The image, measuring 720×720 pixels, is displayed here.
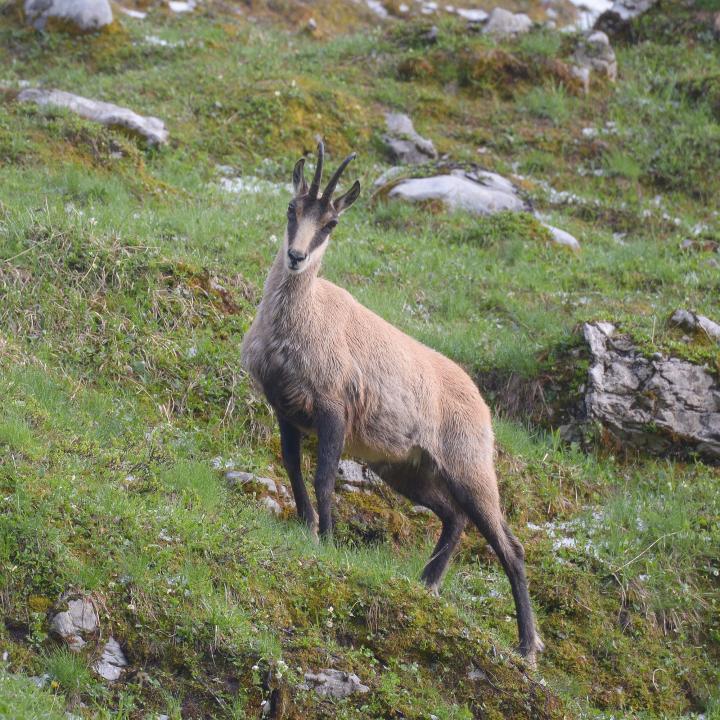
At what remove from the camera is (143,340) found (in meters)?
8.28

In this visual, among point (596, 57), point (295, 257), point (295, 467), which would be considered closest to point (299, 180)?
point (295, 257)

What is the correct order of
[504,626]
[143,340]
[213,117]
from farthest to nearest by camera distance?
[213,117] < [143,340] < [504,626]

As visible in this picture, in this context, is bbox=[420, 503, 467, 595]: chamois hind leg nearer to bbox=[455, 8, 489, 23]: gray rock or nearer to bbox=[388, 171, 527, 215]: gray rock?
bbox=[388, 171, 527, 215]: gray rock

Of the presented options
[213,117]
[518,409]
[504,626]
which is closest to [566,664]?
[504,626]

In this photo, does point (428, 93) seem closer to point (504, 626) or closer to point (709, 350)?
point (709, 350)

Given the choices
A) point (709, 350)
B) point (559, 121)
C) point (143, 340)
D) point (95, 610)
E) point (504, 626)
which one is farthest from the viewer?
point (559, 121)

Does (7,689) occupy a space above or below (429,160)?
above

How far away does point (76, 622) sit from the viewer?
5250mm

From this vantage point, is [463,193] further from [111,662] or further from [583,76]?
[111,662]

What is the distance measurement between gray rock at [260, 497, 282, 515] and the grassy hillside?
0.07 metres

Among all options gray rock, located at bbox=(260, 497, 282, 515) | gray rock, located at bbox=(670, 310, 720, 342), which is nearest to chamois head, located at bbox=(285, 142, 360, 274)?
gray rock, located at bbox=(260, 497, 282, 515)

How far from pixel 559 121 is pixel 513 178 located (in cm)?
206

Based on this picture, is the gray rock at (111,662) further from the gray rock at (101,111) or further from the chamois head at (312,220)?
the gray rock at (101,111)

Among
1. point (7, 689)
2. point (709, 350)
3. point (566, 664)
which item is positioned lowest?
point (566, 664)
